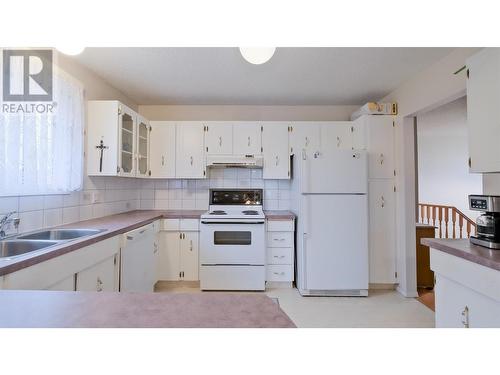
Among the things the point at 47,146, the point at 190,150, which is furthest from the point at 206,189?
the point at 47,146

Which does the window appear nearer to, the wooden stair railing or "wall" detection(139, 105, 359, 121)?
"wall" detection(139, 105, 359, 121)

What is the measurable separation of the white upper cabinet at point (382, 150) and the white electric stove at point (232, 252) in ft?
4.96

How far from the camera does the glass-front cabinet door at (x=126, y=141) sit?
255cm

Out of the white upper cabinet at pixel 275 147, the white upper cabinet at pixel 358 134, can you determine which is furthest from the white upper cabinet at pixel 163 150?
the white upper cabinet at pixel 358 134

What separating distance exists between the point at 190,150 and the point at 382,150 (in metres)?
2.43

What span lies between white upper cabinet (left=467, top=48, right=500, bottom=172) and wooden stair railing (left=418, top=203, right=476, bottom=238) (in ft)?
10.4

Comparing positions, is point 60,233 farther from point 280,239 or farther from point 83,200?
point 280,239

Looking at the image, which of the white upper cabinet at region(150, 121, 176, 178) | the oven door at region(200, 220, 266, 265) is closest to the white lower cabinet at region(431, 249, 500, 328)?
the oven door at region(200, 220, 266, 265)

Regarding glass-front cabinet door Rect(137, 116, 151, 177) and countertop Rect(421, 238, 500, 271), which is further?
glass-front cabinet door Rect(137, 116, 151, 177)

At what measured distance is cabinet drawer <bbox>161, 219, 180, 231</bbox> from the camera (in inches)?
120

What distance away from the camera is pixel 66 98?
2.15 m

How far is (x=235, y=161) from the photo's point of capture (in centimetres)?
323

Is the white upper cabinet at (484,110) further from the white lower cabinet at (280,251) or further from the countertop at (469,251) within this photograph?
the white lower cabinet at (280,251)
